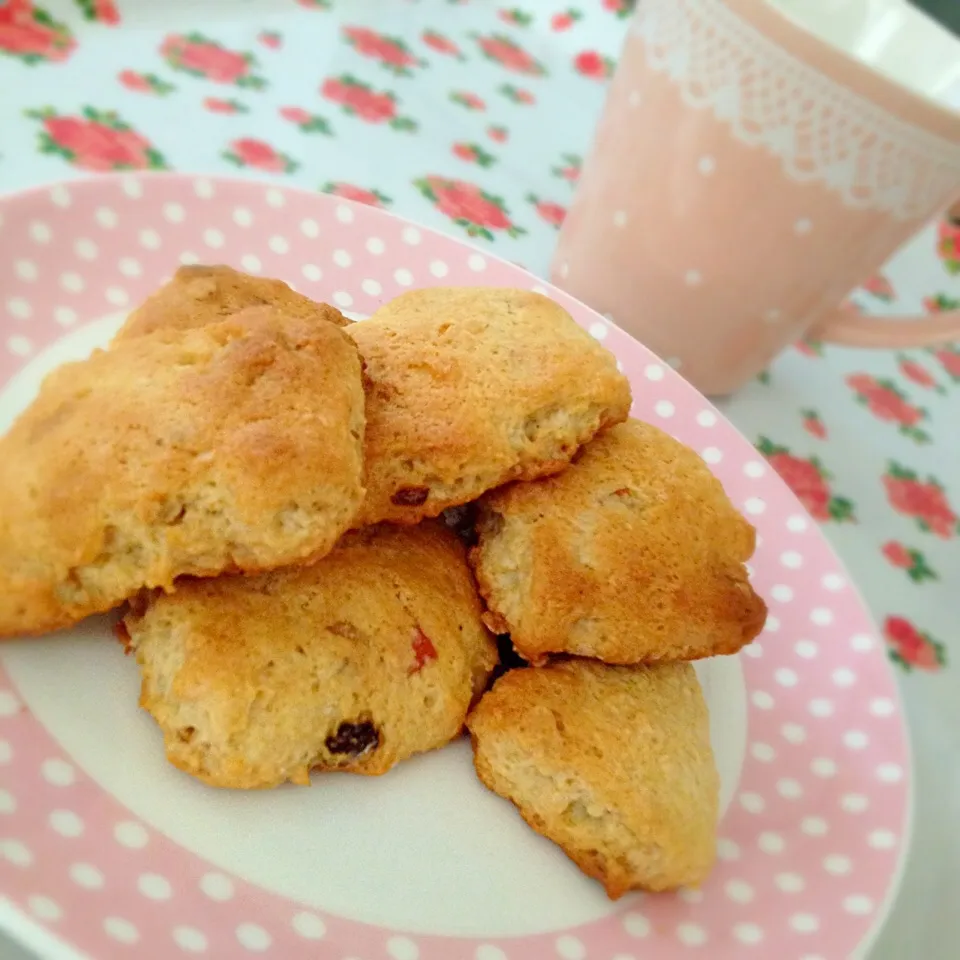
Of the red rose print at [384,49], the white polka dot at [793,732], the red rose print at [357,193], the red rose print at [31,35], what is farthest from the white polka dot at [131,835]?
the red rose print at [384,49]

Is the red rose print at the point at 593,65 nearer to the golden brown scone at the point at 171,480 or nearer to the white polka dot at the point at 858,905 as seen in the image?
the golden brown scone at the point at 171,480

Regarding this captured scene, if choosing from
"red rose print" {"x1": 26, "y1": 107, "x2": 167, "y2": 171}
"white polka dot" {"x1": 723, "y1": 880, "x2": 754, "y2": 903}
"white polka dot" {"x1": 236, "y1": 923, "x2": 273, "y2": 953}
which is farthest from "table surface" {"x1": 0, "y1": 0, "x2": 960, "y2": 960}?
"white polka dot" {"x1": 236, "y1": 923, "x2": 273, "y2": 953}

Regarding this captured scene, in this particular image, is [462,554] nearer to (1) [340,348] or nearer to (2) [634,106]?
(1) [340,348]

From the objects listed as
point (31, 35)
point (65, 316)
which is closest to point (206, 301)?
point (65, 316)

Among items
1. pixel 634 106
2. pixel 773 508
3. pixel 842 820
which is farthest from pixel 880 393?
pixel 842 820

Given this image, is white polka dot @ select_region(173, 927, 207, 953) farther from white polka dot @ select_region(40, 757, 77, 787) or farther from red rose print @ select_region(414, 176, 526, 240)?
red rose print @ select_region(414, 176, 526, 240)

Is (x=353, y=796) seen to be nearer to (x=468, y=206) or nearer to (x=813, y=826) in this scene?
(x=813, y=826)
